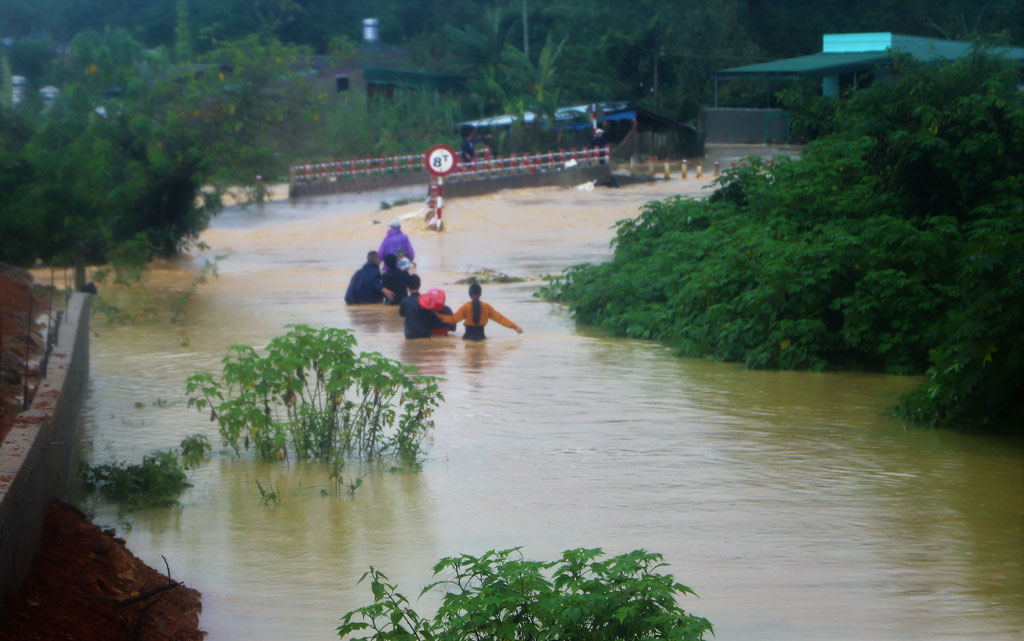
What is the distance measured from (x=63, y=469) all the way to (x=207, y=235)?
25069 mm

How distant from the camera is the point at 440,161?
31922mm

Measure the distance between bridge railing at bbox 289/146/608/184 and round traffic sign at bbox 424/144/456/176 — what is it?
6.02 meters

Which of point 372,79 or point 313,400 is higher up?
point 372,79

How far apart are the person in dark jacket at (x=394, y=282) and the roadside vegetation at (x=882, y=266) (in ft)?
9.60

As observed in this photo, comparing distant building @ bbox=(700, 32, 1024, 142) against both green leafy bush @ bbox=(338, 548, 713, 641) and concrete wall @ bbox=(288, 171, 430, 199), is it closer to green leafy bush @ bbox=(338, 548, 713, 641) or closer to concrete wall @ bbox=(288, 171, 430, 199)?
concrete wall @ bbox=(288, 171, 430, 199)

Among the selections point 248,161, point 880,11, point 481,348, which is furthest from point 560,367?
point 880,11

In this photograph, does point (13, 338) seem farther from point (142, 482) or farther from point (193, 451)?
point (142, 482)

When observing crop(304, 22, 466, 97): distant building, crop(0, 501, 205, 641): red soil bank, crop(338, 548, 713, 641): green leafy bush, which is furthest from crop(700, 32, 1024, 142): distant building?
crop(338, 548, 713, 641): green leafy bush

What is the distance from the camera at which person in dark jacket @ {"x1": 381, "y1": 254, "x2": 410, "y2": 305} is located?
62.6 feet

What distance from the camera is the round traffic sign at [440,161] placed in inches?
1241

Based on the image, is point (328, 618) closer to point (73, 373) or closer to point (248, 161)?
point (73, 373)

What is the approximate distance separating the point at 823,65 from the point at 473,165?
11435 millimetres

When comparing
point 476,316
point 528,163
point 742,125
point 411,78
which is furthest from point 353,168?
point 476,316

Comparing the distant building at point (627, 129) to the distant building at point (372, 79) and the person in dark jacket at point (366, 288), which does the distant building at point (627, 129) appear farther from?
the person in dark jacket at point (366, 288)
